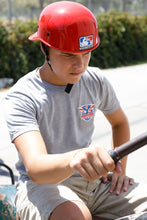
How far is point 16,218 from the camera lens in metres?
1.76

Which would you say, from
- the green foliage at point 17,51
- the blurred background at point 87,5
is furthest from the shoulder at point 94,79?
the blurred background at point 87,5

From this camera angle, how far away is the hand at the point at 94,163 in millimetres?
1203

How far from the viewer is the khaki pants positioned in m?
1.73

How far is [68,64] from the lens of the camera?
1798 mm

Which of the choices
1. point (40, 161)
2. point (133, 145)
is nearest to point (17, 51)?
point (40, 161)

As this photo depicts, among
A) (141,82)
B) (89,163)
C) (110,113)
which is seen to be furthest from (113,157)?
(141,82)

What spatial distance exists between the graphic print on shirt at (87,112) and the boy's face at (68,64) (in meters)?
0.20

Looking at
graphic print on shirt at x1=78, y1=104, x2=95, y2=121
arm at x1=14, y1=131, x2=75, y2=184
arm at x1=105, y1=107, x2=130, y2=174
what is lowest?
arm at x1=105, y1=107, x2=130, y2=174

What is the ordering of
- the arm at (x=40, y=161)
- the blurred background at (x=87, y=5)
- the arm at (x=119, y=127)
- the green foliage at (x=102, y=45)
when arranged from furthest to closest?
the blurred background at (x=87, y=5), the green foliage at (x=102, y=45), the arm at (x=119, y=127), the arm at (x=40, y=161)

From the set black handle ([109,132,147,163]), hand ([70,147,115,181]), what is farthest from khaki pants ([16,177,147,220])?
black handle ([109,132,147,163])

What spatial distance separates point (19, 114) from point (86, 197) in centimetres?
61

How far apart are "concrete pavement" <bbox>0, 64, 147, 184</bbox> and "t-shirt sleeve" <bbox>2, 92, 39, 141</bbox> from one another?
6.24ft

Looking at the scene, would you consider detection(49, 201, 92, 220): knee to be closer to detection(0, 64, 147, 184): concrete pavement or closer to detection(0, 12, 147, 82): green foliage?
detection(0, 64, 147, 184): concrete pavement

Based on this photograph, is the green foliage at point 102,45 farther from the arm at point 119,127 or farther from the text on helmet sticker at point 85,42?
the text on helmet sticker at point 85,42
